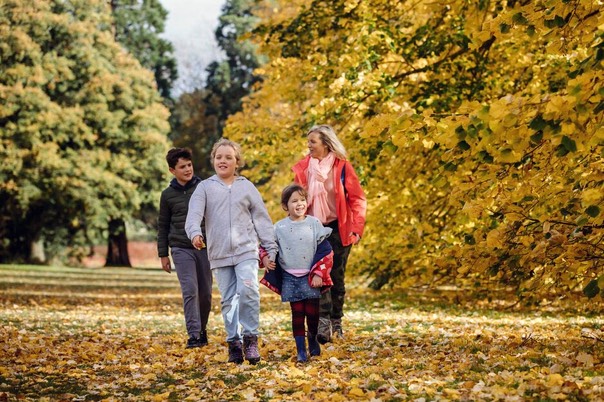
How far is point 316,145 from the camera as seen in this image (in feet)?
24.4

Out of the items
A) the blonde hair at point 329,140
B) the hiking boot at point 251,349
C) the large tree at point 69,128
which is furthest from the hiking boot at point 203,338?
the large tree at point 69,128

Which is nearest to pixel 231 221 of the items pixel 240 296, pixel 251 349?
pixel 240 296

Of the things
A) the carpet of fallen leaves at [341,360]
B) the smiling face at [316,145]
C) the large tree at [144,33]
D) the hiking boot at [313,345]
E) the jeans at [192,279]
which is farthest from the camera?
the large tree at [144,33]

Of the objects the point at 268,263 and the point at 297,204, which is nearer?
the point at 268,263

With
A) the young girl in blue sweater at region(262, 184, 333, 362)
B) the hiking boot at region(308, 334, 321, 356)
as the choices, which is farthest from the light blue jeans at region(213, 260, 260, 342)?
the hiking boot at region(308, 334, 321, 356)

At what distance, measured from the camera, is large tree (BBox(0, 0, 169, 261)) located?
31.0m

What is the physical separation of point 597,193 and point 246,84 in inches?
1718

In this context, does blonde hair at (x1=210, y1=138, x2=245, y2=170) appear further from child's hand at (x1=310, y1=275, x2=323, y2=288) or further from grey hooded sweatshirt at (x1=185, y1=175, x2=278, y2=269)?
child's hand at (x1=310, y1=275, x2=323, y2=288)

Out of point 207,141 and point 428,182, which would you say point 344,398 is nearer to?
point 428,182

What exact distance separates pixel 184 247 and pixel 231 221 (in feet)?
5.06

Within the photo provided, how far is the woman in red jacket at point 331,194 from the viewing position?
7465 millimetres

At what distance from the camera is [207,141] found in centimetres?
4531

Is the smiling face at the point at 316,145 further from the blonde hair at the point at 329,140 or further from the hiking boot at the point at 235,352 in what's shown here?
the hiking boot at the point at 235,352

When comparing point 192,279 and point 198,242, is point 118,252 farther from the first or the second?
point 198,242
